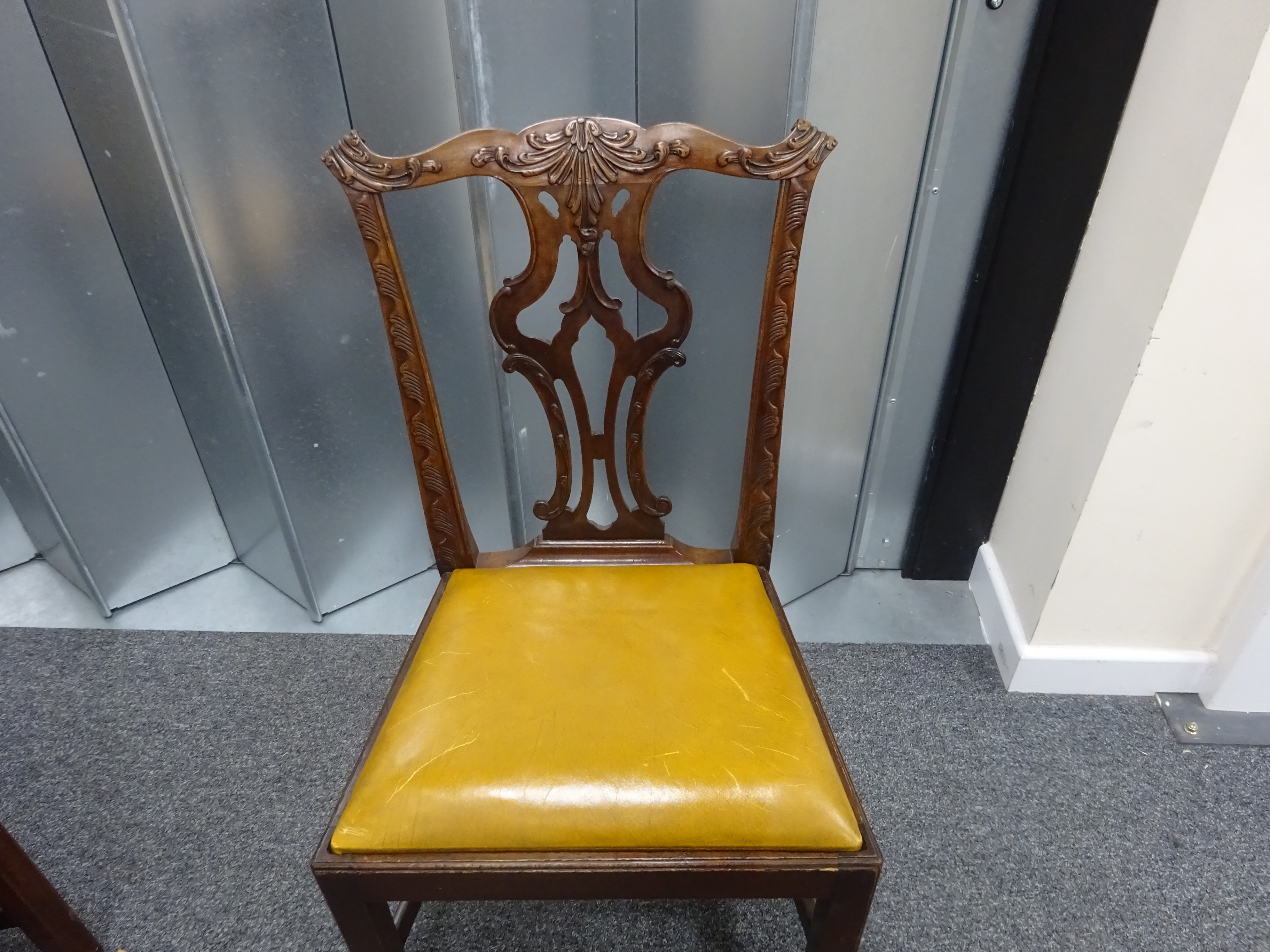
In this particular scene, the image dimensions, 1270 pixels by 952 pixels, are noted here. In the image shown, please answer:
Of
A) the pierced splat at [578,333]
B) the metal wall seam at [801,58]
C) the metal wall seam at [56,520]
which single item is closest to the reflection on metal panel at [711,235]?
the metal wall seam at [801,58]

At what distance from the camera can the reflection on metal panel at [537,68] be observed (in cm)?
105

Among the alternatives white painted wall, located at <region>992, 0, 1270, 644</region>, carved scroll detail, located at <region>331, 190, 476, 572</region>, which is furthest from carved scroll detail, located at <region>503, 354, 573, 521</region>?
white painted wall, located at <region>992, 0, 1270, 644</region>

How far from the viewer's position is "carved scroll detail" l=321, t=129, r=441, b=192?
0.79 m

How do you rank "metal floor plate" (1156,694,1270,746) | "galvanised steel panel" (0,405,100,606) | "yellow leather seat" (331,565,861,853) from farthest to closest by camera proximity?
"galvanised steel panel" (0,405,100,606) < "metal floor plate" (1156,694,1270,746) < "yellow leather seat" (331,565,861,853)

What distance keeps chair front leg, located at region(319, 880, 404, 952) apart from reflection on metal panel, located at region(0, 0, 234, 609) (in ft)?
3.80

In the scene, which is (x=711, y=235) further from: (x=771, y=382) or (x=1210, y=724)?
(x=1210, y=724)

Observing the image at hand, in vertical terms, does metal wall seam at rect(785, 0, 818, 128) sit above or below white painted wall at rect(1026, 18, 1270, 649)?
above

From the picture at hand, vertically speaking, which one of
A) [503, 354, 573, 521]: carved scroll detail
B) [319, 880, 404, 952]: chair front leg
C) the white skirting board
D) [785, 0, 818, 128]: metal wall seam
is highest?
[785, 0, 818, 128]: metal wall seam

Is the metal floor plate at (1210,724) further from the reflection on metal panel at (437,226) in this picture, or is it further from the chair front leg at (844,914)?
the reflection on metal panel at (437,226)

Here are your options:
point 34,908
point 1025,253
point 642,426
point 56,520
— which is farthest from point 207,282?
point 1025,253

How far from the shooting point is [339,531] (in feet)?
4.95

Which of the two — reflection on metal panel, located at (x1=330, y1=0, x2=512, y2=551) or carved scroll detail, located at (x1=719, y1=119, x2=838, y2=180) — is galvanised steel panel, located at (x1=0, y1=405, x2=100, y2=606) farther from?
carved scroll detail, located at (x1=719, y1=119, x2=838, y2=180)

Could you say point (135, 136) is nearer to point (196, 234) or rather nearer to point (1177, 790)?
point (196, 234)

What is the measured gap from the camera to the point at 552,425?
953 mm
